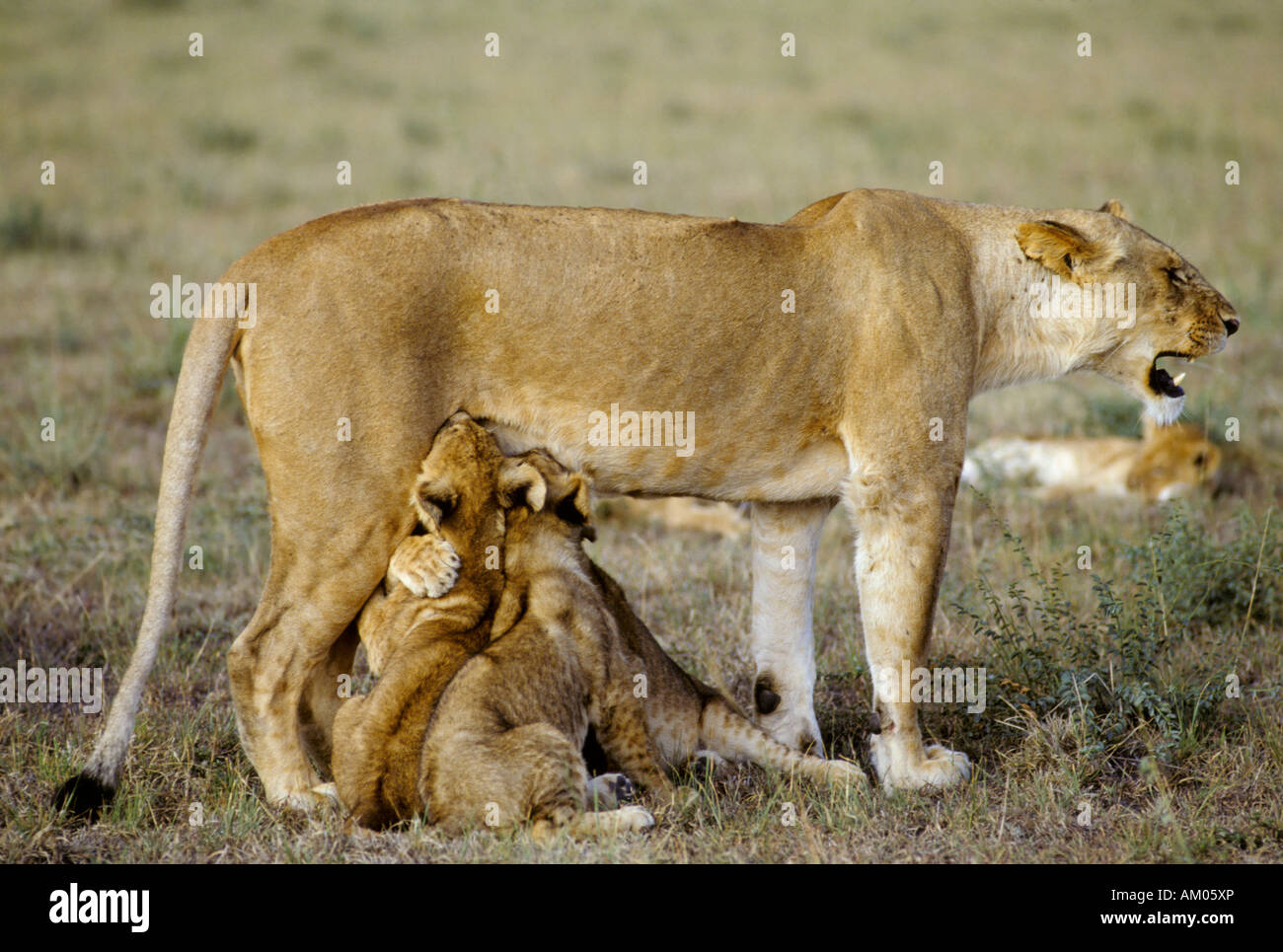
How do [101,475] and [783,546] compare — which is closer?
[783,546]

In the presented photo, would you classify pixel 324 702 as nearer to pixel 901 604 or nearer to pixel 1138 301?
pixel 901 604

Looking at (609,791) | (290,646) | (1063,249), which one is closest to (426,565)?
(290,646)

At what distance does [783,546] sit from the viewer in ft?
17.4

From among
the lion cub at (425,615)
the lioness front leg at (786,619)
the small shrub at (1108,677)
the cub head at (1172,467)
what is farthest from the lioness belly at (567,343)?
the cub head at (1172,467)

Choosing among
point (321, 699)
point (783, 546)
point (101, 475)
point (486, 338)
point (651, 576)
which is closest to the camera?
point (486, 338)

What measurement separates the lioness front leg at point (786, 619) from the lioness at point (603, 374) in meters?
0.31

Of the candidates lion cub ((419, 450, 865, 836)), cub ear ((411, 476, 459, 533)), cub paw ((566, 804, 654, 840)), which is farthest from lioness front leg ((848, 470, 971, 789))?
cub ear ((411, 476, 459, 533))

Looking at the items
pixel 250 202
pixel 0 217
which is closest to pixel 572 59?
pixel 250 202

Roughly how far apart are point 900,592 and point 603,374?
3.94ft

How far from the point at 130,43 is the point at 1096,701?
19.2 m

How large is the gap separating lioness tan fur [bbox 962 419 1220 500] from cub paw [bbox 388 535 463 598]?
13.5 ft

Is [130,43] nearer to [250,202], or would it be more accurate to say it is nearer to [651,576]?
[250,202]

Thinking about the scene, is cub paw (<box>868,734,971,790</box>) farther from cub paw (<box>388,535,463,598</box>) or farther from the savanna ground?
cub paw (<box>388,535,463,598</box>)

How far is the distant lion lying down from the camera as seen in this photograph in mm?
4199
